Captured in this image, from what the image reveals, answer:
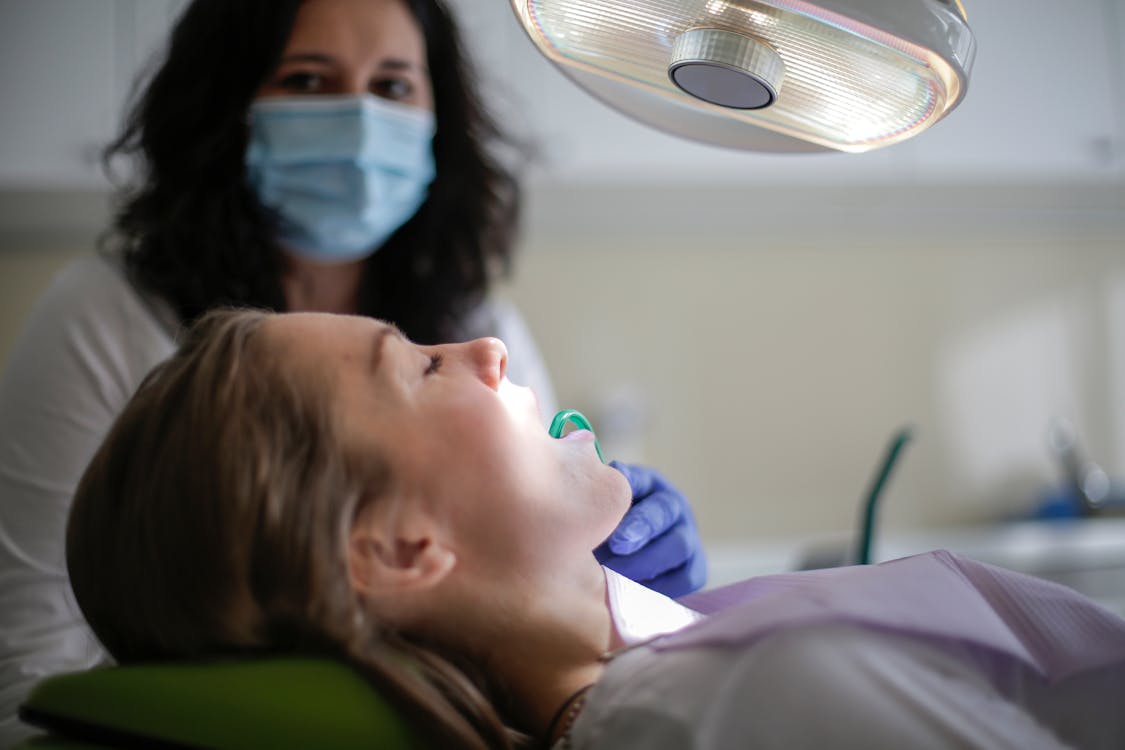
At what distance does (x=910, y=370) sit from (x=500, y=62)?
151 cm

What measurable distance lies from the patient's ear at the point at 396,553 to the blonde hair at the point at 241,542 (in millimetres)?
19

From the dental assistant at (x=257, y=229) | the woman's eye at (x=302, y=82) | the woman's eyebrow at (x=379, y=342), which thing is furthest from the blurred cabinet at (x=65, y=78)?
the woman's eyebrow at (x=379, y=342)

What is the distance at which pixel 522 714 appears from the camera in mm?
753

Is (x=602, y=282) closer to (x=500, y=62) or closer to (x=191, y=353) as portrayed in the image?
(x=500, y=62)

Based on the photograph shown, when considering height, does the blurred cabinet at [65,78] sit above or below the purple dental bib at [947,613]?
above

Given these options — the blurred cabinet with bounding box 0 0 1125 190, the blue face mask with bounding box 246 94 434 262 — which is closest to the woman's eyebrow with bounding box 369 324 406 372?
the blue face mask with bounding box 246 94 434 262

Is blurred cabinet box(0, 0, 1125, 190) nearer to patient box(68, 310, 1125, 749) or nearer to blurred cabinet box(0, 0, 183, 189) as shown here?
blurred cabinet box(0, 0, 183, 189)

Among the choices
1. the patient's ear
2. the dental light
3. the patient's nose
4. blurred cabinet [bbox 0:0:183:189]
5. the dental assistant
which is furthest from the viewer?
blurred cabinet [bbox 0:0:183:189]

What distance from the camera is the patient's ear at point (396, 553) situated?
726 mm

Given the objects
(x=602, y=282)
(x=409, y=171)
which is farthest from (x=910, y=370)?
(x=409, y=171)

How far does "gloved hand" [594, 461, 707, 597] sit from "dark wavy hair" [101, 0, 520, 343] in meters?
0.58

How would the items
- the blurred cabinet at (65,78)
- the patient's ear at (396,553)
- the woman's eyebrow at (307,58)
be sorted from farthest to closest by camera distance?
the blurred cabinet at (65,78)
the woman's eyebrow at (307,58)
the patient's ear at (396,553)

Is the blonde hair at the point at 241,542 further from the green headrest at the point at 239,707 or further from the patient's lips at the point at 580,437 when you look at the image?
the patient's lips at the point at 580,437

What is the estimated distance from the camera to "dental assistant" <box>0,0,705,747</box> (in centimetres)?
111
